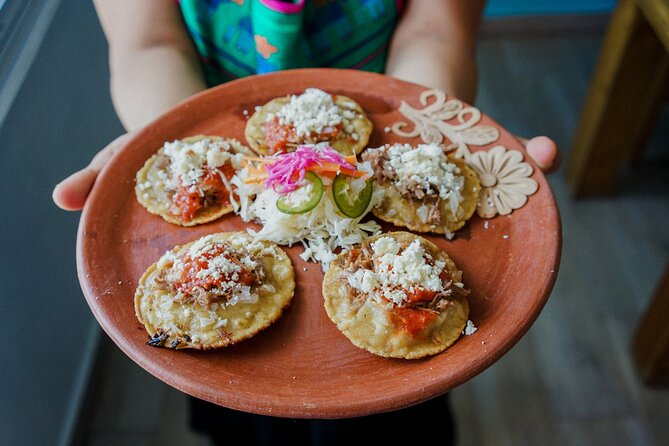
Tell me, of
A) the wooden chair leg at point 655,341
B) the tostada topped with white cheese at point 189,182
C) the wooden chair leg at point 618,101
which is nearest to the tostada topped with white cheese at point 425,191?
the tostada topped with white cheese at point 189,182

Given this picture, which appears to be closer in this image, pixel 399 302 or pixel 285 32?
pixel 399 302

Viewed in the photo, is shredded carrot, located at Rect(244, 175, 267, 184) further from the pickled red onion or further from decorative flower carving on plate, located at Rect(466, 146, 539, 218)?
decorative flower carving on plate, located at Rect(466, 146, 539, 218)

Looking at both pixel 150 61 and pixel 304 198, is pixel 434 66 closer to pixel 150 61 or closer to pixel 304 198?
pixel 304 198

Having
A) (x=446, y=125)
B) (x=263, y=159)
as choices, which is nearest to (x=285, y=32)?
(x=263, y=159)

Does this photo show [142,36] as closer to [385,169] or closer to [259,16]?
[259,16]

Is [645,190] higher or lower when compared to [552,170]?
lower

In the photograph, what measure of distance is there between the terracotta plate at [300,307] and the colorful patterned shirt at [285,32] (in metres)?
0.18

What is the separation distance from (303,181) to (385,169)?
0.22 metres

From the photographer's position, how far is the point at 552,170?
1559 millimetres

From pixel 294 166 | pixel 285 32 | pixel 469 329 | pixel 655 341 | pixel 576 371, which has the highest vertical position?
pixel 285 32

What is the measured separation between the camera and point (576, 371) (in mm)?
2492

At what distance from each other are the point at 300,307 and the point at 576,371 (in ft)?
5.46

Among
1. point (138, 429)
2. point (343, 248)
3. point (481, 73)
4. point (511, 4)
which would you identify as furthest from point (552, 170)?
point (511, 4)

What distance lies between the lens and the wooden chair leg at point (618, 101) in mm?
2634
